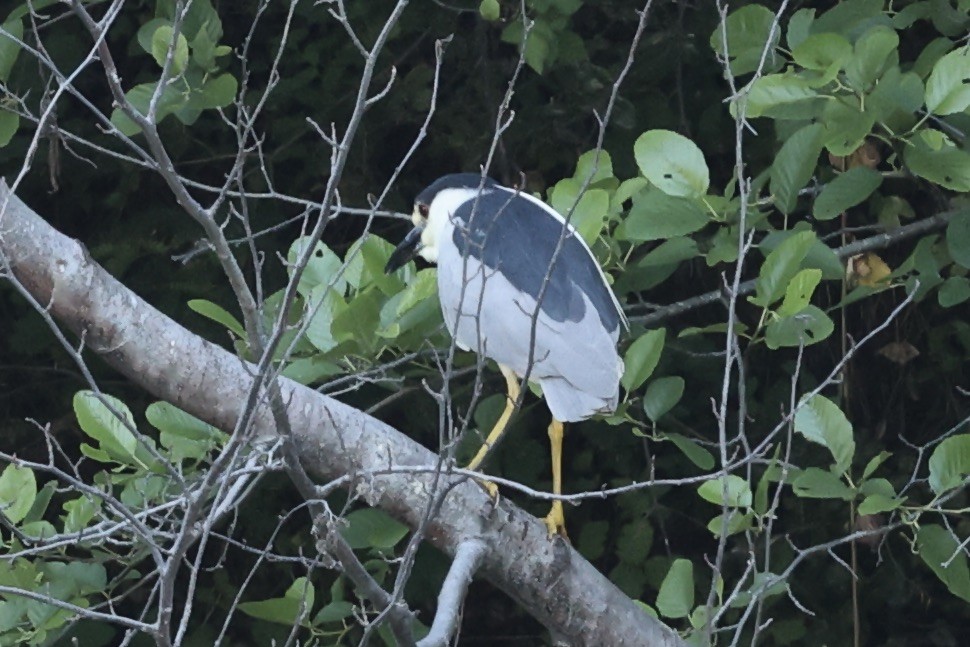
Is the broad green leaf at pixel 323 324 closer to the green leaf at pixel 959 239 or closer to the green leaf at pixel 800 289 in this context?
the green leaf at pixel 800 289

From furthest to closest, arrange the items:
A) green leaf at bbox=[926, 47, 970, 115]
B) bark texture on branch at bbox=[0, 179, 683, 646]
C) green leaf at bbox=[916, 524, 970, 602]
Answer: green leaf at bbox=[916, 524, 970, 602]
green leaf at bbox=[926, 47, 970, 115]
bark texture on branch at bbox=[0, 179, 683, 646]

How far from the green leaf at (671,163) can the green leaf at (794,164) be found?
12 centimetres

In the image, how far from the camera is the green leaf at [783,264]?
1728 millimetres

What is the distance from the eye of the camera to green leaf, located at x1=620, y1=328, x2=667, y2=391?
1.77 m

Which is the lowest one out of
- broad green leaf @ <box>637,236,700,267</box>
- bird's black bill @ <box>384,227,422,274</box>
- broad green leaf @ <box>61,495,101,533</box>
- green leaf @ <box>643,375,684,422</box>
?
broad green leaf @ <box>61,495,101,533</box>

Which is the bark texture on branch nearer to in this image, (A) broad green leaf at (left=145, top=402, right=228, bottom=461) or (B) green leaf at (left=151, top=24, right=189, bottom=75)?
(A) broad green leaf at (left=145, top=402, right=228, bottom=461)

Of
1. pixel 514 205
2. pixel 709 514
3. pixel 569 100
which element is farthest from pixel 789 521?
pixel 514 205

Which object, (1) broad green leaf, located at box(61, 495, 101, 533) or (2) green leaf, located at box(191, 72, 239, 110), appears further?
(2) green leaf, located at box(191, 72, 239, 110)

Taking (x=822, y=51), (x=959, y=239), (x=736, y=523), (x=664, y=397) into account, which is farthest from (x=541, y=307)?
(x=959, y=239)

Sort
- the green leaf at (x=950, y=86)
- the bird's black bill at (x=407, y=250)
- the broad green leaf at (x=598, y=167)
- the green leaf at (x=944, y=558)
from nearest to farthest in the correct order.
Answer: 1. the green leaf at (x=950, y=86)
2. the green leaf at (x=944, y=558)
3. the broad green leaf at (x=598, y=167)
4. the bird's black bill at (x=407, y=250)

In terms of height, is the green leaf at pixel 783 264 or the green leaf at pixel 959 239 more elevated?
the green leaf at pixel 783 264

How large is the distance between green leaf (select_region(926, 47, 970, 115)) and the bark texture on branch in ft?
2.30

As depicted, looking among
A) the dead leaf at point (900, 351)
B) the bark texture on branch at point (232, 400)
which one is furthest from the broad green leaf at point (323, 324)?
the dead leaf at point (900, 351)

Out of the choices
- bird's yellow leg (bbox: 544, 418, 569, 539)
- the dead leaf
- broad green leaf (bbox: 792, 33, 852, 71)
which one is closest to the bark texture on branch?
bird's yellow leg (bbox: 544, 418, 569, 539)
